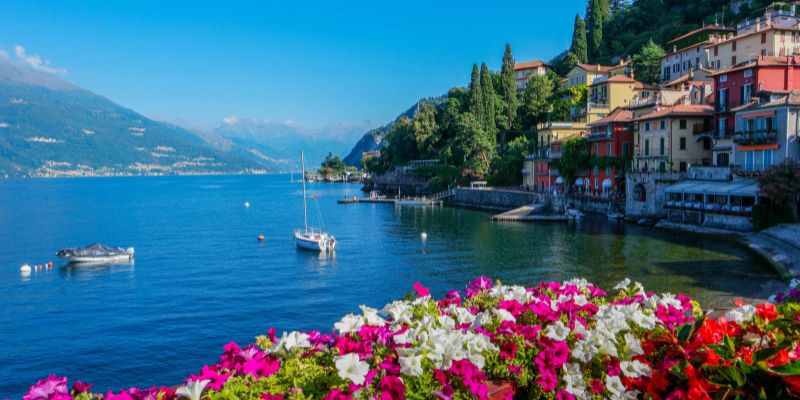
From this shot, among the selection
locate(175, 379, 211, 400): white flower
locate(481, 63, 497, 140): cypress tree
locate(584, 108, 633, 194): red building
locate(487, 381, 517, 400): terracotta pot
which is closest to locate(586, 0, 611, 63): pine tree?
locate(481, 63, 497, 140): cypress tree

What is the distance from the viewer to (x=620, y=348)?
6.80 metres

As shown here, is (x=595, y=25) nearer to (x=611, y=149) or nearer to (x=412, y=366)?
(x=611, y=149)

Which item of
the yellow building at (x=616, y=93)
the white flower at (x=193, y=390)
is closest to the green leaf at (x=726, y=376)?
the white flower at (x=193, y=390)

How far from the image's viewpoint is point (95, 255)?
44.7 meters

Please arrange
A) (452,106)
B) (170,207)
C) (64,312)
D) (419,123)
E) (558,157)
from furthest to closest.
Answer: (419,123), (452,106), (170,207), (558,157), (64,312)

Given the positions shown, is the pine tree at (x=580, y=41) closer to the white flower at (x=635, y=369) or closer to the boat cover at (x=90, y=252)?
the boat cover at (x=90, y=252)

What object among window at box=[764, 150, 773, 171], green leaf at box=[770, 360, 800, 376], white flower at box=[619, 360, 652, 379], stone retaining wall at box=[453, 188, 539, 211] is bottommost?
stone retaining wall at box=[453, 188, 539, 211]

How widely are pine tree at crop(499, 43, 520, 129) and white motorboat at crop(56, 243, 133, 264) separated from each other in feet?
227

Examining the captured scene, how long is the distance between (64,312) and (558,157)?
193ft

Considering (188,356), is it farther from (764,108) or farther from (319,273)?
(764,108)

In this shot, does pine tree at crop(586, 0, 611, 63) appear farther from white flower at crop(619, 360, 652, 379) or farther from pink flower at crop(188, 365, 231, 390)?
pink flower at crop(188, 365, 231, 390)

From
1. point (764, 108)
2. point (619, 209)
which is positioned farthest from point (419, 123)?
point (764, 108)

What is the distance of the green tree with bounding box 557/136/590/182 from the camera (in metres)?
69.4

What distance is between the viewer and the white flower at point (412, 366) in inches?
238
